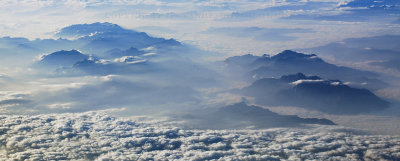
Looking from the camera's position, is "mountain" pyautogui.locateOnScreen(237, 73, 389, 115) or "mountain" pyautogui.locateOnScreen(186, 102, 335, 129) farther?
"mountain" pyautogui.locateOnScreen(237, 73, 389, 115)

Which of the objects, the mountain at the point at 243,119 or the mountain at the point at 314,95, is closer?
the mountain at the point at 243,119

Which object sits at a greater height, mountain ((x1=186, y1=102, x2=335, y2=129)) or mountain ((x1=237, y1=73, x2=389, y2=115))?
mountain ((x1=237, y1=73, x2=389, y2=115))

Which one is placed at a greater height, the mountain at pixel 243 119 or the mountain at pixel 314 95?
the mountain at pixel 314 95

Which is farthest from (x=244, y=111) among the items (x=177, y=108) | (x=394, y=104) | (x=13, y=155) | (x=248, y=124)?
(x=13, y=155)

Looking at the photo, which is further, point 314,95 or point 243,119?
point 314,95

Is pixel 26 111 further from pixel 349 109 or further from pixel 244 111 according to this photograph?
pixel 349 109
